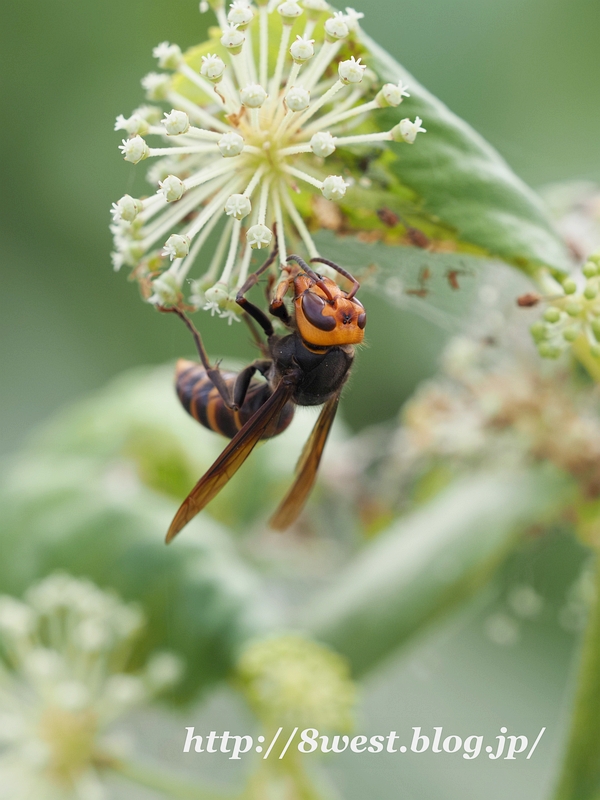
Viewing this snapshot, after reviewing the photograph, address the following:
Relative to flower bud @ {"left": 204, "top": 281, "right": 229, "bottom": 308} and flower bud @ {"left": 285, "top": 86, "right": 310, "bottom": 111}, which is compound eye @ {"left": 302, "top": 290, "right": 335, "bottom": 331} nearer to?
flower bud @ {"left": 204, "top": 281, "right": 229, "bottom": 308}

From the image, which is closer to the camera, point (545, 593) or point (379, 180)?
point (379, 180)

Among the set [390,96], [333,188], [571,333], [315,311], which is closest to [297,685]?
[315,311]

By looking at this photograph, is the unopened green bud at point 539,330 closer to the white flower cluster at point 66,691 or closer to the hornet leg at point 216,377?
the hornet leg at point 216,377

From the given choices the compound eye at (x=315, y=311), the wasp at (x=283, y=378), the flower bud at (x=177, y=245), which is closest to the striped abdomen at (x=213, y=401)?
the wasp at (x=283, y=378)

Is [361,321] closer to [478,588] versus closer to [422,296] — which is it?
[422,296]

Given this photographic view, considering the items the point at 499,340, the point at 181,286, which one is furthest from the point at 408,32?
the point at 181,286

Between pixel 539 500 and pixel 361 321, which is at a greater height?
pixel 539 500

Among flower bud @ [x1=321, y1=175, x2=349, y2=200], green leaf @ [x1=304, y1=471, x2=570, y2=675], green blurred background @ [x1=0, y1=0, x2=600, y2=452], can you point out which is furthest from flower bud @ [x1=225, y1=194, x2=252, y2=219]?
Answer: green blurred background @ [x1=0, y1=0, x2=600, y2=452]
